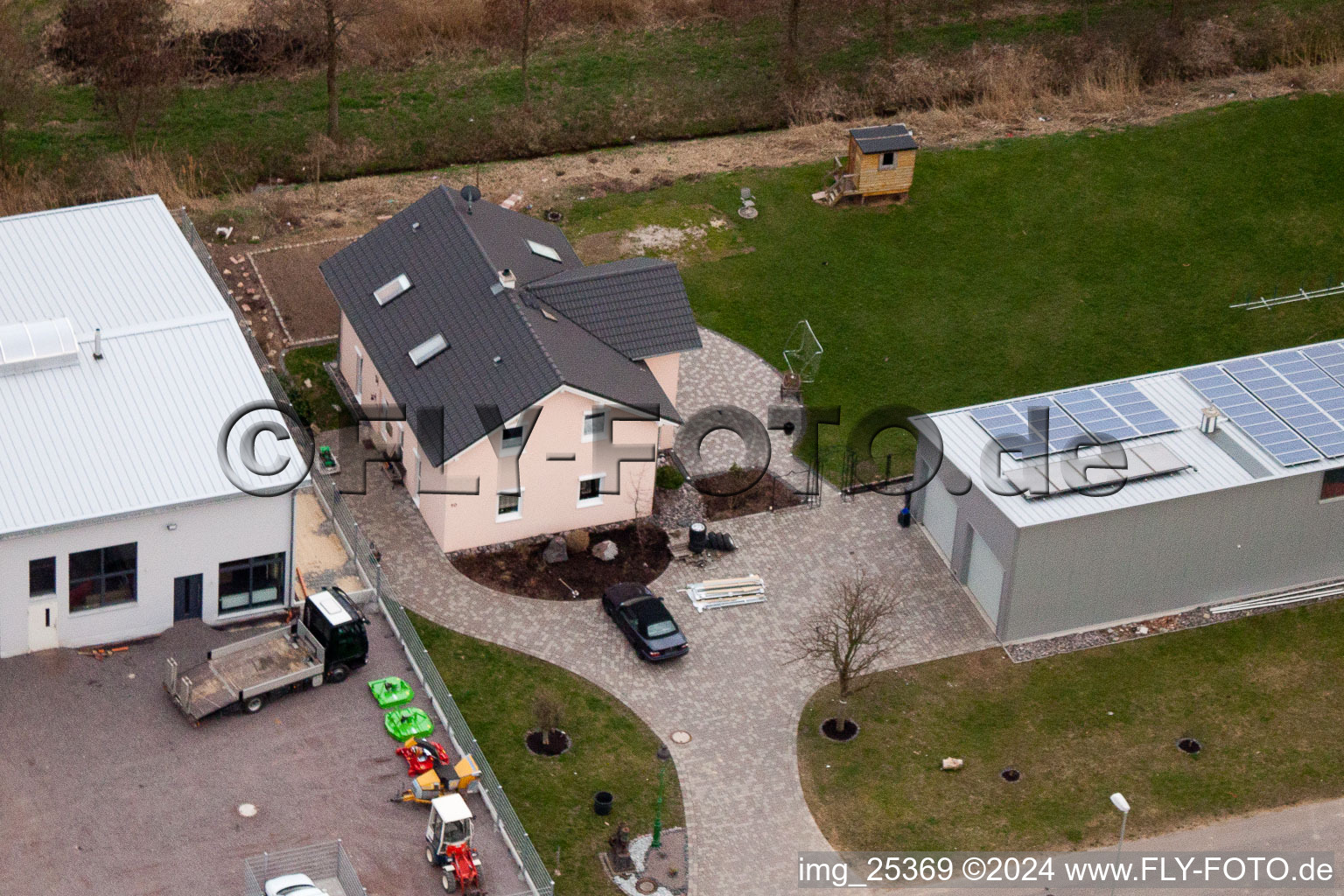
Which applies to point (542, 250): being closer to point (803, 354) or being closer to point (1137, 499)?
point (803, 354)

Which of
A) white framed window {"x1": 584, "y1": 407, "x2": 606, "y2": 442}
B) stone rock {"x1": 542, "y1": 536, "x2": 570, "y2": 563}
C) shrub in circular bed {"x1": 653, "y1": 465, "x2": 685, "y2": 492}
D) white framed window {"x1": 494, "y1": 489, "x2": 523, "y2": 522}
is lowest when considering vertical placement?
stone rock {"x1": 542, "y1": 536, "x2": 570, "y2": 563}

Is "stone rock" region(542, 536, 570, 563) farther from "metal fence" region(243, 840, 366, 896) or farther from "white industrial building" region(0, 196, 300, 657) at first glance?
"metal fence" region(243, 840, 366, 896)

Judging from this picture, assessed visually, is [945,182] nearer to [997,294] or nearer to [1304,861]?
[997,294]

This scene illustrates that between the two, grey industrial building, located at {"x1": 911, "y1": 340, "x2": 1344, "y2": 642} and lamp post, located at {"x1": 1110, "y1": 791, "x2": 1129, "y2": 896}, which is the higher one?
grey industrial building, located at {"x1": 911, "y1": 340, "x2": 1344, "y2": 642}

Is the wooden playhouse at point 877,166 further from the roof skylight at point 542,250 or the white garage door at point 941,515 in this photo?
the white garage door at point 941,515

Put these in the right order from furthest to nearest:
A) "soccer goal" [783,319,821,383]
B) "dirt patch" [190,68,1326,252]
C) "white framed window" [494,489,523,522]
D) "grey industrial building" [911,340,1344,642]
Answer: "dirt patch" [190,68,1326,252] → "soccer goal" [783,319,821,383] → "white framed window" [494,489,523,522] → "grey industrial building" [911,340,1344,642]

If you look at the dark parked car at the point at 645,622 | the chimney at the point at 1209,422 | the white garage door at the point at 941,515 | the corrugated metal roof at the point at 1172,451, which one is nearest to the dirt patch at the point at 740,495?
the white garage door at the point at 941,515

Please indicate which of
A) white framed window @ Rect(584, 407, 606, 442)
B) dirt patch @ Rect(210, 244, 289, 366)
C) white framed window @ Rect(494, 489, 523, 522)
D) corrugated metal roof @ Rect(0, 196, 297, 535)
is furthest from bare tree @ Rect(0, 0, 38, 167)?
white framed window @ Rect(584, 407, 606, 442)
